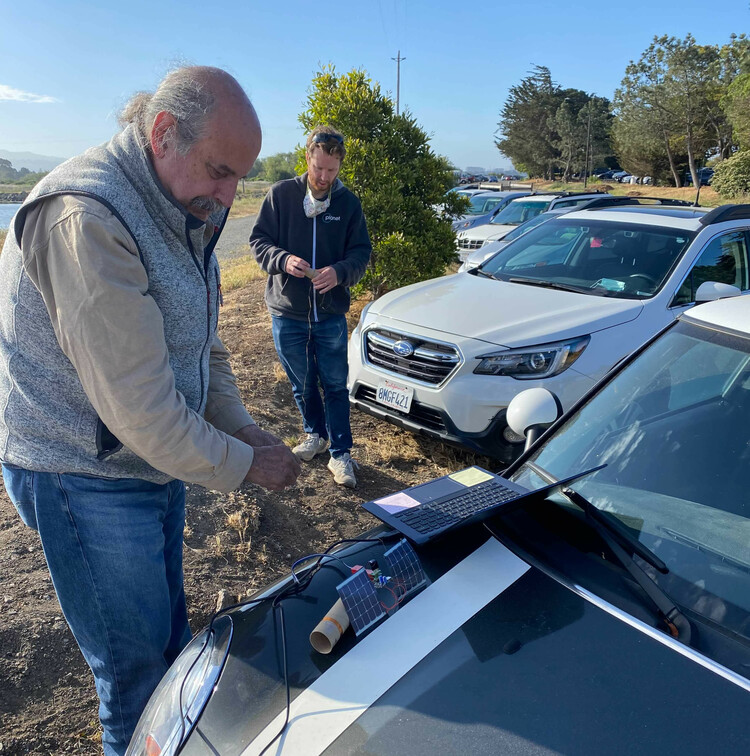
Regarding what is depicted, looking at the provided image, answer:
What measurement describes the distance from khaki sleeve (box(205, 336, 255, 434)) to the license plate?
2143 millimetres

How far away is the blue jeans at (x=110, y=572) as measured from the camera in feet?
5.72

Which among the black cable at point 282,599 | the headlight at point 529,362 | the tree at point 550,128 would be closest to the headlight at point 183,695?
the black cable at point 282,599

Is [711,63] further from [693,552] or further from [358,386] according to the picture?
[693,552]

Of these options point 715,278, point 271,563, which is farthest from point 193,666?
point 715,278

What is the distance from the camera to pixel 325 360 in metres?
4.11

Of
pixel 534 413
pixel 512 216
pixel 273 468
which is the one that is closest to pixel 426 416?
pixel 534 413

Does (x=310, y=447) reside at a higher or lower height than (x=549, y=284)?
lower

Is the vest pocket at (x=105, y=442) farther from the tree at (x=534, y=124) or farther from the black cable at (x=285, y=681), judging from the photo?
the tree at (x=534, y=124)

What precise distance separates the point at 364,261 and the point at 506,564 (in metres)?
2.70

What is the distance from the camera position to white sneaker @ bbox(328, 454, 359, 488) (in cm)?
416

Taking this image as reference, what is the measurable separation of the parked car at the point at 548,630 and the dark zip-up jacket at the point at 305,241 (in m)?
2.17

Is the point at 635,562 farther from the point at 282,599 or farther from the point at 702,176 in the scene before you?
the point at 702,176

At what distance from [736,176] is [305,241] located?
31.3 m

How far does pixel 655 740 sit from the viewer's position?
1.17 m
